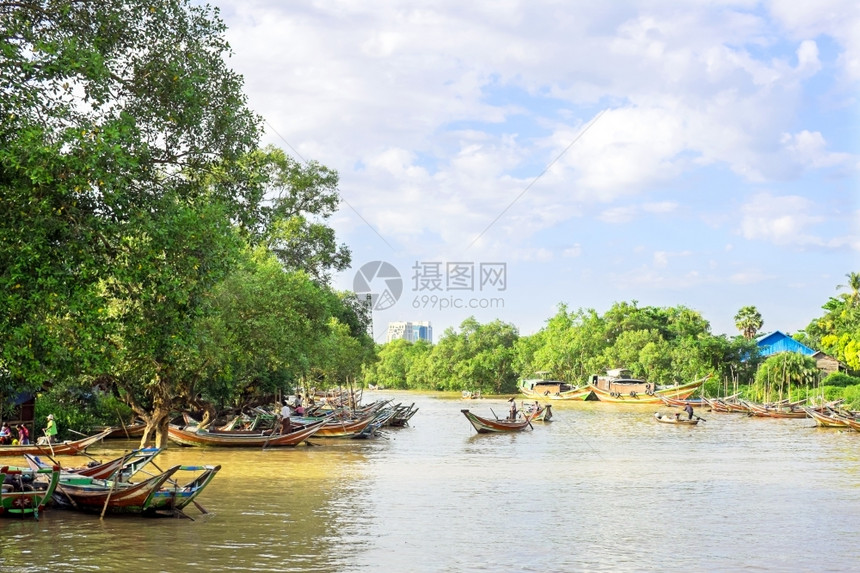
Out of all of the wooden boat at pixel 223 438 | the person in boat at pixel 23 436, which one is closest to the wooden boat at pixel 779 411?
the wooden boat at pixel 223 438

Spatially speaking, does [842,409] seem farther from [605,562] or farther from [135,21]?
[135,21]

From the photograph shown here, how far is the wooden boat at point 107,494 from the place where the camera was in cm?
1391

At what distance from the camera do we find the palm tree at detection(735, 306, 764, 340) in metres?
75.1

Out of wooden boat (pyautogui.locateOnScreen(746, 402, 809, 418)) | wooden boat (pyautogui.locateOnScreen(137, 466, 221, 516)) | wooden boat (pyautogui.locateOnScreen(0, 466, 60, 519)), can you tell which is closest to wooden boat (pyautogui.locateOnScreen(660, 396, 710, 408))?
wooden boat (pyautogui.locateOnScreen(746, 402, 809, 418))

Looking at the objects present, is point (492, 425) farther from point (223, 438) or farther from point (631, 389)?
point (631, 389)

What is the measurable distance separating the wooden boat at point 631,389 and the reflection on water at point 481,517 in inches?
1346

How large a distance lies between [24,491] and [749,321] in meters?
70.1

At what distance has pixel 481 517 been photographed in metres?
15.6

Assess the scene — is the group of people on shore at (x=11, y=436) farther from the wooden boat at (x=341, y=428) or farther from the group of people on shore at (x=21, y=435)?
the wooden boat at (x=341, y=428)

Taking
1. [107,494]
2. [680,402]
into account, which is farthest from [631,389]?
[107,494]

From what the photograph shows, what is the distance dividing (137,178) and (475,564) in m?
7.01

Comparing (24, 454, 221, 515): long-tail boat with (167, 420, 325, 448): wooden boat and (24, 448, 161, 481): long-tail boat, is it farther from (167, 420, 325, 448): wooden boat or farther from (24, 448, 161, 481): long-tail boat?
(167, 420, 325, 448): wooden boat

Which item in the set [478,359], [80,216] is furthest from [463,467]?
[478,359]

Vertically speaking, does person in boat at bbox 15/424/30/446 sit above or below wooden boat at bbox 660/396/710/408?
below
